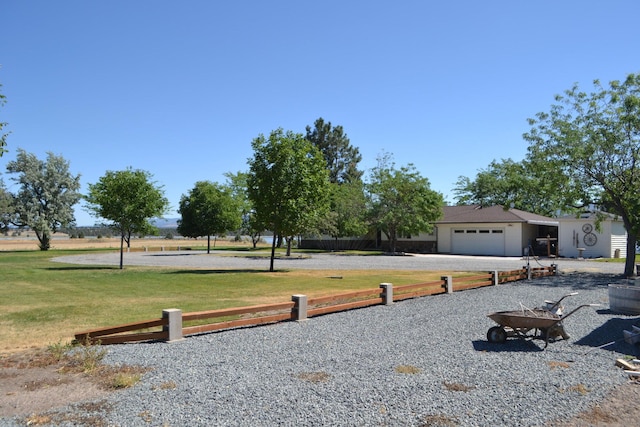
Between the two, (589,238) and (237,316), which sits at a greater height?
(589,238)

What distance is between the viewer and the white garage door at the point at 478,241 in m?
38.1

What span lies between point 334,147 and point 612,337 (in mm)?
60853

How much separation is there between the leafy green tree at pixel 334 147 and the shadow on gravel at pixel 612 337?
57.7 m

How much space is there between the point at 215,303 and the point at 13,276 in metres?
13.1

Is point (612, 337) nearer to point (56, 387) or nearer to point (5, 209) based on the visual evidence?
point (56, 387)

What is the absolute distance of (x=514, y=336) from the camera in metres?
8.61

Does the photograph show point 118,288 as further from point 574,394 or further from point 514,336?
point 574,394

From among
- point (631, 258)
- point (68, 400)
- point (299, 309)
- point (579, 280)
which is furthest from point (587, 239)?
point (68, 400)

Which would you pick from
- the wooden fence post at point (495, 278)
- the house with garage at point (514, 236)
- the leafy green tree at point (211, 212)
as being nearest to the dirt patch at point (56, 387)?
the wooden fence post at point (495, 278)

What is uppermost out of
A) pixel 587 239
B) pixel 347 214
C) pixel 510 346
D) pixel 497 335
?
pixel 347 214

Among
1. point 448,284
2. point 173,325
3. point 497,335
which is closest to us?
point 497,335

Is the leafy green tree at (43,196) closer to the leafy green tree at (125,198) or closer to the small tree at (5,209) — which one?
the small tree at (5,209)

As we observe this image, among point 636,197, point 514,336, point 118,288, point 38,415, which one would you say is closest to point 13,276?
point 118,288

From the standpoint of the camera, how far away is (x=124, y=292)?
640 inches
